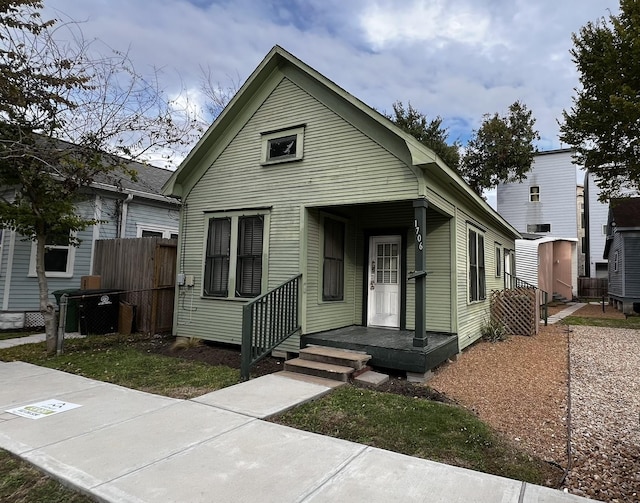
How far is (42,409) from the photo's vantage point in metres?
4.38

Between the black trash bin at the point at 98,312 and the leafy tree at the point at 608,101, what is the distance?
14.2 m

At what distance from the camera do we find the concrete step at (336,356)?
585 centimetres

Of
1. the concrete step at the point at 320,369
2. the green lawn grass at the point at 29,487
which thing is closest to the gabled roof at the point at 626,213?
the concrete step at the point at 320,369

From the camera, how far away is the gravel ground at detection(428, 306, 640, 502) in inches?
126

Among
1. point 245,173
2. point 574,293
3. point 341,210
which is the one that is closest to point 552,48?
point 341,210

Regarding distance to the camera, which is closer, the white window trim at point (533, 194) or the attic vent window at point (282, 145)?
the attic vent window at point (282, 145)

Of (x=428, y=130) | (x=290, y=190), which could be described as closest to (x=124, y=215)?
(x=290, y=190)

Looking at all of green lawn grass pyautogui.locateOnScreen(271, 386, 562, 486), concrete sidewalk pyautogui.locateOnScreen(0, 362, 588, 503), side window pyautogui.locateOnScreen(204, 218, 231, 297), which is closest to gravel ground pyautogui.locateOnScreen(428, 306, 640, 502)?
green lawn grass pyautogui.locateOnScreen(271, 386, 562, 486)

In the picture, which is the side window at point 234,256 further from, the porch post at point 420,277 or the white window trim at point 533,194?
the white window trim at point 533,194

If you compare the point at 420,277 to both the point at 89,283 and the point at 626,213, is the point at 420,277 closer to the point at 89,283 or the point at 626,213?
the point at 89,283

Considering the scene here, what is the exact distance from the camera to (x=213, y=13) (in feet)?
32.8

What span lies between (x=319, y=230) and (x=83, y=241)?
7.51 metres

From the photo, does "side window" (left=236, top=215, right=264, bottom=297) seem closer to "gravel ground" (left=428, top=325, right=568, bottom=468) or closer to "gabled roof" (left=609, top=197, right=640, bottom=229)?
"gravel ground" (left=428, top=325, right=568, bottom=468)

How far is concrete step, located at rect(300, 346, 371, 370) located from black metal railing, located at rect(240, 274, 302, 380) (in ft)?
1.59
